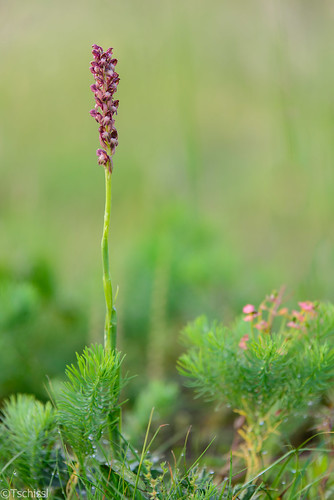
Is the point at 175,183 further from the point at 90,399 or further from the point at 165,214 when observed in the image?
the point at 90,399

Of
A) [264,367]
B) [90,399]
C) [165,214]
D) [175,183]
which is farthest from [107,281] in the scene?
[175,183]

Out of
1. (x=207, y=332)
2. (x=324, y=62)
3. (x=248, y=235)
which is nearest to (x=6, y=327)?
(x=207, y=332)

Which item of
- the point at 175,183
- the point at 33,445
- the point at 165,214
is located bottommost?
the point at 33,445

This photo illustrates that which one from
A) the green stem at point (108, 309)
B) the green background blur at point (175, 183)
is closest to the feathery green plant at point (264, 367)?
the green stem at point (108, 309)

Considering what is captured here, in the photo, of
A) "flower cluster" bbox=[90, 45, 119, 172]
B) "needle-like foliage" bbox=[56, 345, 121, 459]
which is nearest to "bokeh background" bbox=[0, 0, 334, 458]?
"needle-like foliage" bbox=[56, 345, 121, 459]

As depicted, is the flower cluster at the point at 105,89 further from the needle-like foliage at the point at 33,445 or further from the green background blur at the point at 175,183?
the green background blur at the point at 175,183

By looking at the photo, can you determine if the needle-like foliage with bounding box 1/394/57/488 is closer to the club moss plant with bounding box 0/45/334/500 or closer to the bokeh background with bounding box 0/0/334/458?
the club moss plant with bounding box 0/45/334/500

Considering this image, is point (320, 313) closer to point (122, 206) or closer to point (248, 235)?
point (248, 235)

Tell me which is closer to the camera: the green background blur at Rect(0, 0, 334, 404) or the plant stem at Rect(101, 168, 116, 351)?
the plant stem at Rect(101, 168, 116, 351)
